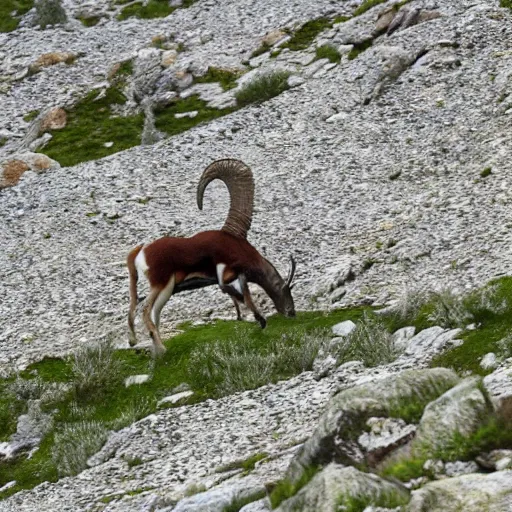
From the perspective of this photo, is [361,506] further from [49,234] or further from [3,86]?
[3,86]

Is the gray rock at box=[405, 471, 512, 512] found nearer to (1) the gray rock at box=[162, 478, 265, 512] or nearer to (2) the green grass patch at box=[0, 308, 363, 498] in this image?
(1) the gray rock at box=[162, 478, 265, 512]

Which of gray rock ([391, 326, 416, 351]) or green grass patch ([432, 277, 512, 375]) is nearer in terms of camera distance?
green grass patch ([432, 277, 512, 375])

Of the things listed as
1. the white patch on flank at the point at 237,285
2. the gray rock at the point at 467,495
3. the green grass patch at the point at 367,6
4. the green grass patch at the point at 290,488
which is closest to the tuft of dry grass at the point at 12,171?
the white patch on flank at the point at 237,285

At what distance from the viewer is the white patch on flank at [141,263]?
1423 cm

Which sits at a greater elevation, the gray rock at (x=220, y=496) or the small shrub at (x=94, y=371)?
the gray rock at (x=220, y=496)

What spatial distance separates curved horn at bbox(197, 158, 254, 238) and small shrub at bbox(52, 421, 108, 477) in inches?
175

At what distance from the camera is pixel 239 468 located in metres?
8.80

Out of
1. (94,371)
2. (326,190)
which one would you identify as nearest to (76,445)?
(94,371)

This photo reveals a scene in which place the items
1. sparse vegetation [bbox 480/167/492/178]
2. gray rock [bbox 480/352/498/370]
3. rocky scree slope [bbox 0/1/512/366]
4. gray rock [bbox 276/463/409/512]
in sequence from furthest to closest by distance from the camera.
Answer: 1. sparse vegetation [bbox 480/167/492/178]
2. rocky scree slope [bbox 0/1/512/366]
3. gray rock [bbox 480/352/498/370]
4. gray rock [bbox 276/463/409/512]

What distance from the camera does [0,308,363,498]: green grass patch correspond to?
36.5 feet

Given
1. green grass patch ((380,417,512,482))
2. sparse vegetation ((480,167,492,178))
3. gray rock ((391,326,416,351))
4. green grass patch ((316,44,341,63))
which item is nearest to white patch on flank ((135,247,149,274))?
gray rock ((391,326,416,351))

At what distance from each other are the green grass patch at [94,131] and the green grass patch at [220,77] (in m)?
2.68

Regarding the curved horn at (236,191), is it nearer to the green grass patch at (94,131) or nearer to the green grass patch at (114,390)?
the green grass patch at (114,390)

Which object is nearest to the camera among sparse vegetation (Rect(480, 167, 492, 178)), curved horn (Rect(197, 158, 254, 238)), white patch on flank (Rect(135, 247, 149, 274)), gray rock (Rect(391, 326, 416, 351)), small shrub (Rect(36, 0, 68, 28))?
gray rock (Rect(391, 326, 416, 351))
